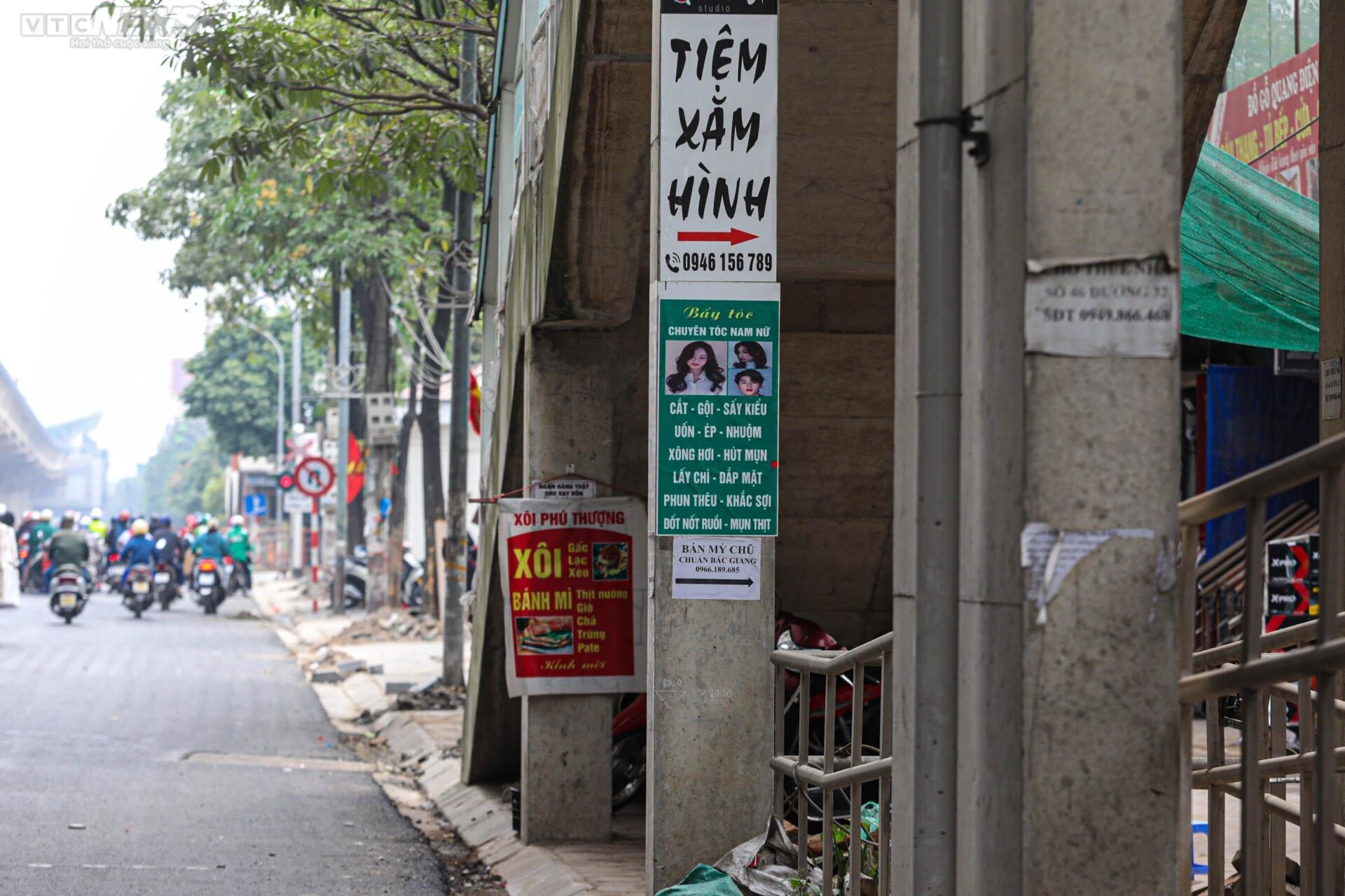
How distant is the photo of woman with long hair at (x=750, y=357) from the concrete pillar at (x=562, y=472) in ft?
7.75

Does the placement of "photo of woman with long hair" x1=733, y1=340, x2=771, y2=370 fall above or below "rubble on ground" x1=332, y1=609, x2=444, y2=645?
above

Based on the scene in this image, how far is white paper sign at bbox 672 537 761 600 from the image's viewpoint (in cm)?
584

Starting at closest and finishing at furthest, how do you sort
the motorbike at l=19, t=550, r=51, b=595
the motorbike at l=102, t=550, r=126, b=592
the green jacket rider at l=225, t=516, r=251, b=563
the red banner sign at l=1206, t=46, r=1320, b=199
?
the red banner sign at l=1206, t=46, r=1320, b=199, the motorbike at l=102, t=550, r=126, b=592, the green jacket rider at l=225, t=516, r=251, b=563, the motorbike at l=19, t=550, r=51, b=595

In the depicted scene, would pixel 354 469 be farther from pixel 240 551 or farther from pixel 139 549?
pixel 240 551

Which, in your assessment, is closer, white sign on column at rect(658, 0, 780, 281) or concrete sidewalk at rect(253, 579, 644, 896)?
white sign on column at rect(658, 0, 780, 281)

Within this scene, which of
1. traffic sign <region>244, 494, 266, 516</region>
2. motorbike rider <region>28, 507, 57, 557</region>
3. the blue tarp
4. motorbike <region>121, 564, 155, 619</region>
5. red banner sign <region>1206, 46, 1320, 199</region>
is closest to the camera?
red banner sign <region>1206, 46, 1320, 199</region>

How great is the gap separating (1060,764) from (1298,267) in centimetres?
546

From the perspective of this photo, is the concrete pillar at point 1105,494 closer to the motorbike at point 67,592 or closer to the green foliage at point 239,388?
the motorbike at point 67,592

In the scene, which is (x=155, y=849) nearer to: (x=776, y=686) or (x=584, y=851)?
(x=584, y=851)

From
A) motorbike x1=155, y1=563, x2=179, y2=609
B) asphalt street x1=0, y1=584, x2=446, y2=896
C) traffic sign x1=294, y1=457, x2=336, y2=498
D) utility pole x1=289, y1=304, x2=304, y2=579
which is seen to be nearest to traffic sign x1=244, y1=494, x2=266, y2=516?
utility pole x1=289, y1=304, x2=304, y2=579

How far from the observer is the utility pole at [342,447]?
25781 millimetres

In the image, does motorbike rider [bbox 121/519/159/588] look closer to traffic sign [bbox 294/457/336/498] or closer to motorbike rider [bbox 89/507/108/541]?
traffic sign [bbox 294/457/336/498]

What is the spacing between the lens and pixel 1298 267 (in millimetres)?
8000

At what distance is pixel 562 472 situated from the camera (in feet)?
26.4
